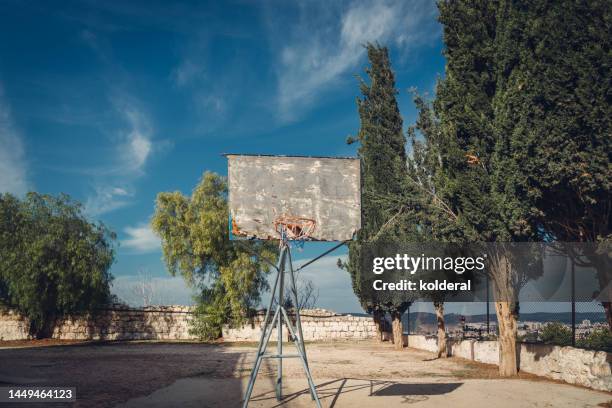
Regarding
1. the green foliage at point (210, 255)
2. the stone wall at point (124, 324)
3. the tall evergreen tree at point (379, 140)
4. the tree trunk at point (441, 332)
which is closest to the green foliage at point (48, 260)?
the stone wall at point (124, 324)

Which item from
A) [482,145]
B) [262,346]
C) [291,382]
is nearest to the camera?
[262,346]

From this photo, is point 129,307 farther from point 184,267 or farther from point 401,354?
point 401,354

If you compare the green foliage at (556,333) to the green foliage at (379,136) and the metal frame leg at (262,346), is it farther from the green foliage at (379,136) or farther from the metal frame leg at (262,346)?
the metal frame leg at (262,346)

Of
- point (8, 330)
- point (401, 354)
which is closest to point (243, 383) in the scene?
point (401, 354)

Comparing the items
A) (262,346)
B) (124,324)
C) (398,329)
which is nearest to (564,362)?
(262,346)

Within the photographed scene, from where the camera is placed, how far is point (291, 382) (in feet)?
40.0

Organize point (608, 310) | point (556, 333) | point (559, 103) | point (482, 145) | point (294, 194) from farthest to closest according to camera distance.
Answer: point (556, 333), point (608, 310), point (482, 145), point (294, 194), point (559, 103)

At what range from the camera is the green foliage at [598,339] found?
49.6 feet

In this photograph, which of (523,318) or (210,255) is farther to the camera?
(210,255)

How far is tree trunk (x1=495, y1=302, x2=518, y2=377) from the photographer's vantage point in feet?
41.4

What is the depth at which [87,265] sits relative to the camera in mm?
26859

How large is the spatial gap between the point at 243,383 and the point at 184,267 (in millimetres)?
17298

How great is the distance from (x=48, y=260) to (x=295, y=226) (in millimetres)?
21601

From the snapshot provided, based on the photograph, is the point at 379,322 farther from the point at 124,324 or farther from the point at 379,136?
the point at 124,324
